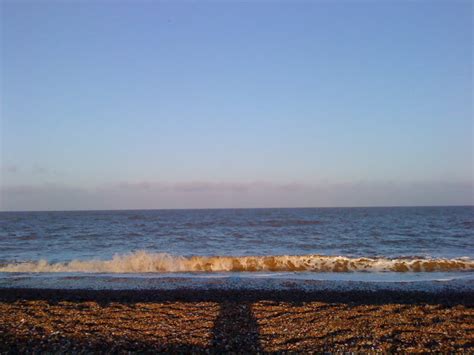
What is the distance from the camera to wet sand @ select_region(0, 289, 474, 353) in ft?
22.5

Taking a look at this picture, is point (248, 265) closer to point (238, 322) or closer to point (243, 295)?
point (243, 295)

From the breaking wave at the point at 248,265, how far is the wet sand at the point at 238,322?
6.40 meters

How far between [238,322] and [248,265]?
10472 millimetres

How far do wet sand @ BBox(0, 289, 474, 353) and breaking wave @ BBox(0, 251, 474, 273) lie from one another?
21.0 feet

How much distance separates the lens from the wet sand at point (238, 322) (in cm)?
686

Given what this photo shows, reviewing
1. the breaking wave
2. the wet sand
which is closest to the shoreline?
the wet sand

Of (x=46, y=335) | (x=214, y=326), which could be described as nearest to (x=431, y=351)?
(x=214, y=326)

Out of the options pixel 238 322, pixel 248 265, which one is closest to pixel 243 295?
pixel 238 322

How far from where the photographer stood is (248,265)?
61.4 ft

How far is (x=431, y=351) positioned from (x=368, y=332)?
1.18 m

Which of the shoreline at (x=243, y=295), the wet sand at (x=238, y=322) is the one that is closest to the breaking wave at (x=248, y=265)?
the shoreline at (x=243, y=295)

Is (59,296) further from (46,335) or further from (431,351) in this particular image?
(431,351)

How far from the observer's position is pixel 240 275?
1622 cm

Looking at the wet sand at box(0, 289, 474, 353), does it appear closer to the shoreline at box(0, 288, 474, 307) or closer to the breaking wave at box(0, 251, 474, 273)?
the shoreline at box(0, 288, 474, 307)
